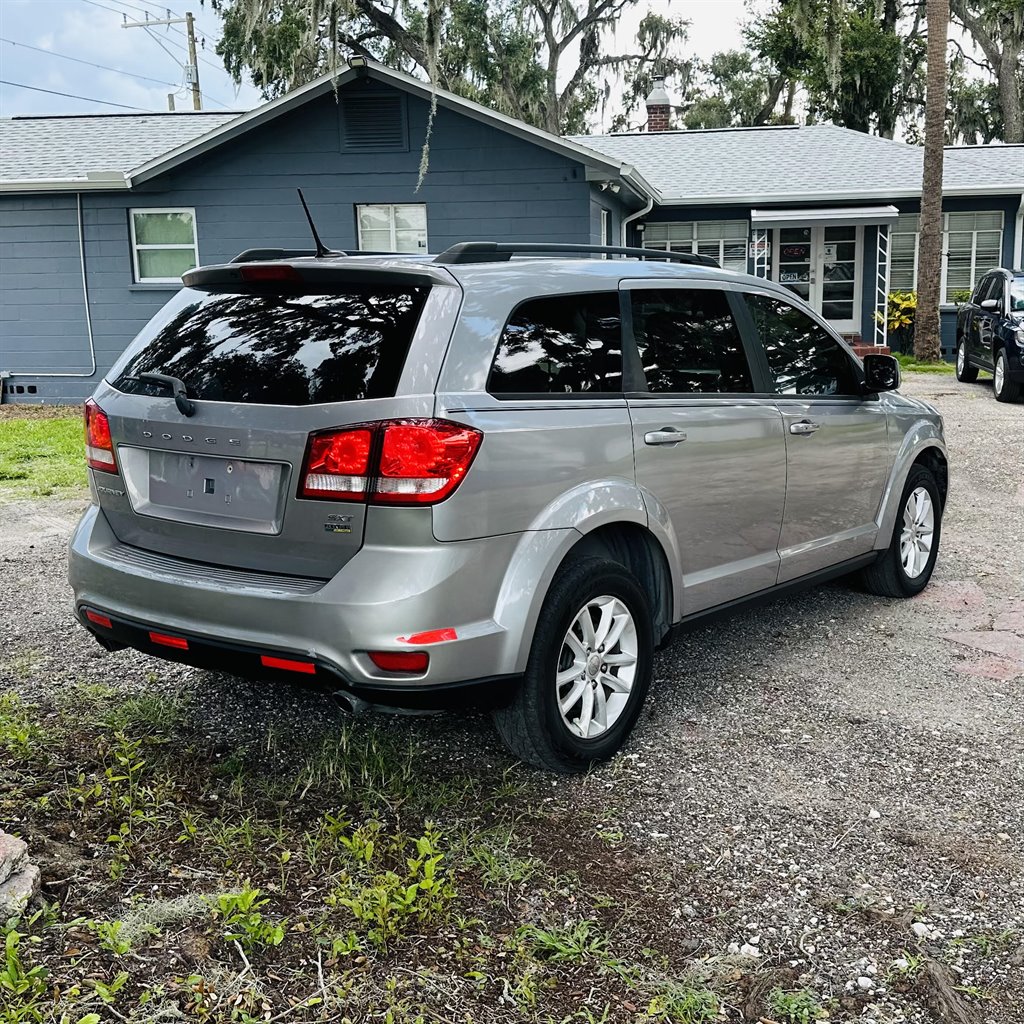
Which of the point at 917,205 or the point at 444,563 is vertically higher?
the point at 917,205

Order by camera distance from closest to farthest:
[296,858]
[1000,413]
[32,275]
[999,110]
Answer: [296,858]
[1000,413]
[32,275]
[999,110]

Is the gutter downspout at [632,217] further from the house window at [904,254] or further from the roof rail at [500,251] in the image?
the roof rail at [500,251]

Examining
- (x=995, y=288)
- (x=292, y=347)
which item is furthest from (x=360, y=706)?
(x=995, y=288)

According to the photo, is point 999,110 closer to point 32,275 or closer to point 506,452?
point 32,275

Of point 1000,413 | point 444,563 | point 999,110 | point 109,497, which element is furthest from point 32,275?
point 999,110

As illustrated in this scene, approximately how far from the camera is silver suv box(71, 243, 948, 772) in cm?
341

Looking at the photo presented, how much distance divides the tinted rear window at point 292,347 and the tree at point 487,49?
18.5 meters

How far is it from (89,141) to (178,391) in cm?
1859

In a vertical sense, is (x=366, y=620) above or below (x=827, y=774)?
above

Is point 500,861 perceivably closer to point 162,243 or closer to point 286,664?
point 286,664

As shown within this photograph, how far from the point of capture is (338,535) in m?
3.42

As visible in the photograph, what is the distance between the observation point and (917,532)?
6305 millimetres

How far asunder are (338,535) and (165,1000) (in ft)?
4.38

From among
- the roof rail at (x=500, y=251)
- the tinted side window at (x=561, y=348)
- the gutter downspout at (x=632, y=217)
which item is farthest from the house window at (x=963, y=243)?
the tinted side window at (x=561, y=348)
